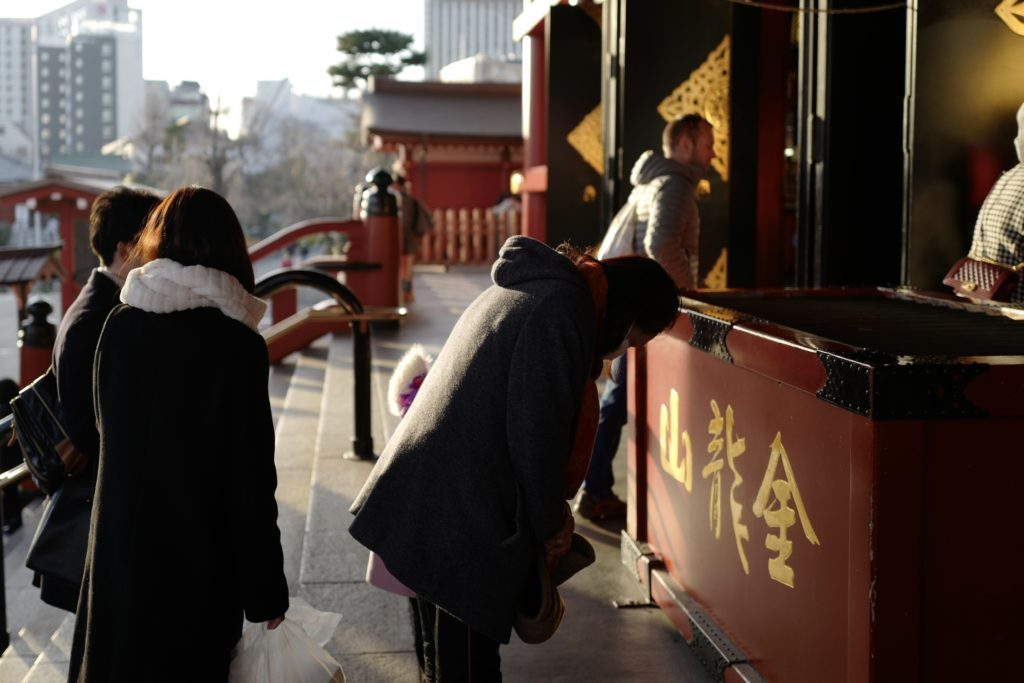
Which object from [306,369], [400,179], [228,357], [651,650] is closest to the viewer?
[228,357]

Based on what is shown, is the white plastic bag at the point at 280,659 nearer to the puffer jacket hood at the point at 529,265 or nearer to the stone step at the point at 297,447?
the puffer jacket hood at the point at 529,265

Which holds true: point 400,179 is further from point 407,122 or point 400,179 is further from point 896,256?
point 896,256

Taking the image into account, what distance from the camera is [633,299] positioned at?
250cm

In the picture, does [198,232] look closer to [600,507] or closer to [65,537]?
[65,537]

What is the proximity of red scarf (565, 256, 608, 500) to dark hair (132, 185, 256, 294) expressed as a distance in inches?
30.0

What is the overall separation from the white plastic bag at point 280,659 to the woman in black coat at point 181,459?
2.8 inches

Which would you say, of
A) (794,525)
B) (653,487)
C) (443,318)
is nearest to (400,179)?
(443,318)

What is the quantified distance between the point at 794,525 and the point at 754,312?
1.10 meters

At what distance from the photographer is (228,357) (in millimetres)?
2469

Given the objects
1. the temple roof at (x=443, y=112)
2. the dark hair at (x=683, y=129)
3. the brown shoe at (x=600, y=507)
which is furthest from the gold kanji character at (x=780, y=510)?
the temple roof at (x=443, y=112)

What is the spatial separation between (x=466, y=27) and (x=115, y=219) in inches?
4726

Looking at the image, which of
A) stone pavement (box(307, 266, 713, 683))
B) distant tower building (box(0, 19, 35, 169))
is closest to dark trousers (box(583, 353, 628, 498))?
stone pavement (box(307, 266, 713, 683))

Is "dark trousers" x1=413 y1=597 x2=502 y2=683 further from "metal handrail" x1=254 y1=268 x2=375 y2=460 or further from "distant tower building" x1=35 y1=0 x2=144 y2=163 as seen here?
"distant tower building" x1=35 y1=0 x2=144 y2=163

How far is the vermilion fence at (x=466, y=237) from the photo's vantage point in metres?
20.3
